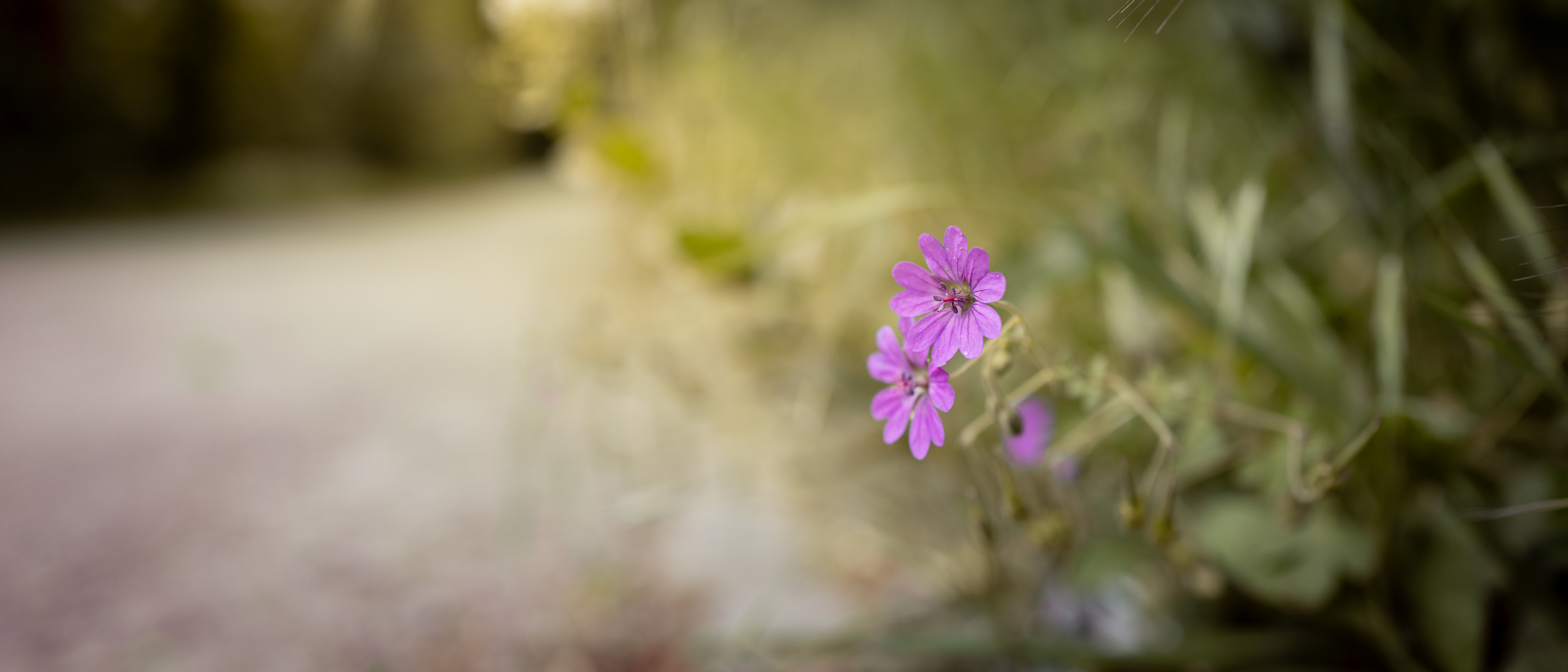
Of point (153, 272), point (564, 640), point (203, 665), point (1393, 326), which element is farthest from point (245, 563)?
point (153, 272)

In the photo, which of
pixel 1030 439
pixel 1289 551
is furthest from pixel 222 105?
pixel 1289 551

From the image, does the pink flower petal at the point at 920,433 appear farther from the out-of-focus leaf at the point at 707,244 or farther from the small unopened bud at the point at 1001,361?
the out-of-focus leaf at the point at 707,244

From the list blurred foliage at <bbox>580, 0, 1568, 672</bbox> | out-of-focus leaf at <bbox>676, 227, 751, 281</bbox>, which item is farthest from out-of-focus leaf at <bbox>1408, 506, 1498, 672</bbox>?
out-of-focus leaf at <bbox>676, 227, 751, 281</bbox>

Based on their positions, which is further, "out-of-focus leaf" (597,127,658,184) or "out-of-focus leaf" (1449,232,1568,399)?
"out-of-focus leaf" (597,127,658,184)

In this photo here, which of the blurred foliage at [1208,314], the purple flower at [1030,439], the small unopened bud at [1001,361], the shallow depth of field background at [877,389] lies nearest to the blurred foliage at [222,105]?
the shallow depth of field background at [877,389]

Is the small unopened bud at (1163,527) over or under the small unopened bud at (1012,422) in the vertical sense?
under

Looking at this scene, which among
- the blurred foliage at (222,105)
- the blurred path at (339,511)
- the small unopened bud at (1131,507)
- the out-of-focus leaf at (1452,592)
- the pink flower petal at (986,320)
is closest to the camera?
the pink flower petal at (986,320)

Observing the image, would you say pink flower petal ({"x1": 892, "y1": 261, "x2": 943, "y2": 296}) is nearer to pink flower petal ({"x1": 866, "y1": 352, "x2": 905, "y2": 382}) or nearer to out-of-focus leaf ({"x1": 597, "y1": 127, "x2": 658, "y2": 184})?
pink flower petal ({"x1": 866, "y1": 352, "x2": 905, "y2": 382})

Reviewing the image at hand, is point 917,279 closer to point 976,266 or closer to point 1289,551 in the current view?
point 976,266
